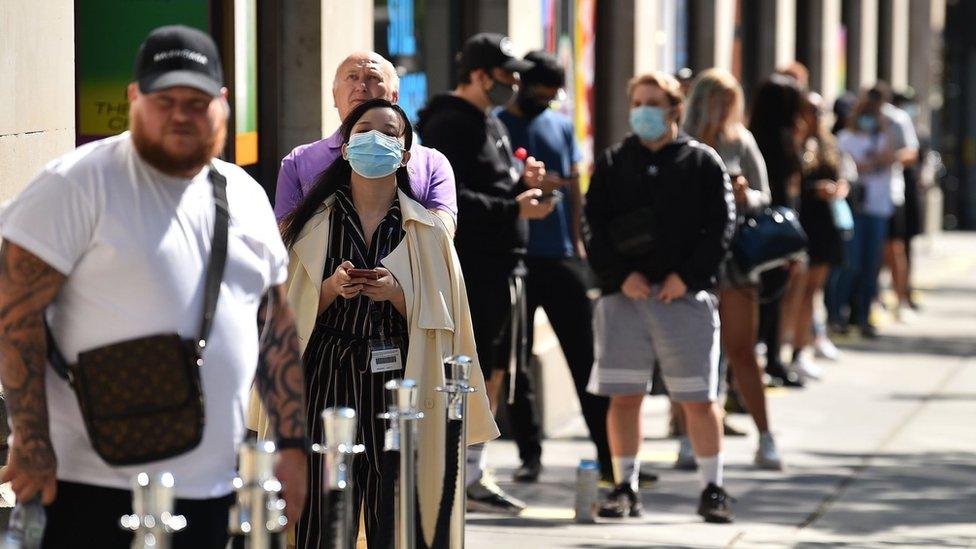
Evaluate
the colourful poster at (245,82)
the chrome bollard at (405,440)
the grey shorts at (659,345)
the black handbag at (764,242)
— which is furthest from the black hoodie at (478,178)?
the chrome bollard at (405,440)

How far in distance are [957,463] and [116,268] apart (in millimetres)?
6578

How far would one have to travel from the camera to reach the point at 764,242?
8.71m

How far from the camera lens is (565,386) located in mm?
10320

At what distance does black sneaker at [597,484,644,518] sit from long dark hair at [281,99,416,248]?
8.46 feet

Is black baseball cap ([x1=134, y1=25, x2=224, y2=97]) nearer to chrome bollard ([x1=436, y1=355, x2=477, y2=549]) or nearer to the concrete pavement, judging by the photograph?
chrome bollard ([x1=436, y1=355, x2=477, y2=549])

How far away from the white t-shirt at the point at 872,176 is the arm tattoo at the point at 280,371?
1078 centimetres

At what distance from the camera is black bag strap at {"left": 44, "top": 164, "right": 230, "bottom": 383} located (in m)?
3.77

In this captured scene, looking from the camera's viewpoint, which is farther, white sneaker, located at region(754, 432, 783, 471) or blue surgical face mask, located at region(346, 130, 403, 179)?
white sneaker, located at region(754, 432, 783, 471)

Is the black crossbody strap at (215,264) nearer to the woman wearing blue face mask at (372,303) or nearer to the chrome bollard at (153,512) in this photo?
the chrome bollard at (153,512)

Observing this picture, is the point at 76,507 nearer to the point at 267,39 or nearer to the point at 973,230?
the point at 267,39

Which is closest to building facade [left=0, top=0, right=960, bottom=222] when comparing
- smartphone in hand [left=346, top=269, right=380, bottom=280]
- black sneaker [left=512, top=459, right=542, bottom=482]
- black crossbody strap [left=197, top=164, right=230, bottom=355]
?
smartphone in hand [left=346, top=269, right=380, bottom=280]

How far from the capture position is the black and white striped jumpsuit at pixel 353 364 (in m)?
5.34

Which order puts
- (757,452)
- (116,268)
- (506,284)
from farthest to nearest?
(757,452), (506,284), (116,268)

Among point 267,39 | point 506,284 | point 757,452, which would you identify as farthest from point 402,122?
point 757,452
